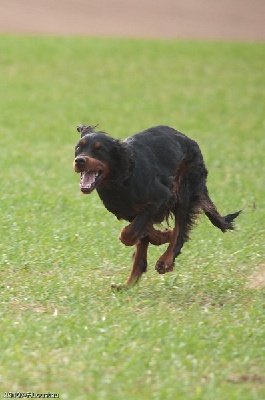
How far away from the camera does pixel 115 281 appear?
8.91 m

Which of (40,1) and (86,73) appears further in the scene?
(40,1)

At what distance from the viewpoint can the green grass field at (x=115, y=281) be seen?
6.11 metres

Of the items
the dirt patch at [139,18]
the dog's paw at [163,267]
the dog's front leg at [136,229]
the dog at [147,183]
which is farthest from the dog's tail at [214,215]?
the dirt patch at [139,18]

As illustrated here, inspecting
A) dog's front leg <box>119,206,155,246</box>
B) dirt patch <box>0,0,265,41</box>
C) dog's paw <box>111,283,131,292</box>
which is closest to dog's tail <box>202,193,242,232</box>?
dog's front leg <box>119,206,155,246</box>

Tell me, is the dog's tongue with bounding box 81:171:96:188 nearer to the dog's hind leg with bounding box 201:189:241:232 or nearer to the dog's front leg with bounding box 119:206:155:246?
the dog's front leg with bounding box 119:206:155:246

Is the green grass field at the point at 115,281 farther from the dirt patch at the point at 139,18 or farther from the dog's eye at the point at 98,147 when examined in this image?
the dirt patch at the point at 139,18

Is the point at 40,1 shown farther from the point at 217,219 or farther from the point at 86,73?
the point at 217,219

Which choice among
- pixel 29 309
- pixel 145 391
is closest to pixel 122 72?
pixel 29 309

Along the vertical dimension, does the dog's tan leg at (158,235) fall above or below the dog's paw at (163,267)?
above

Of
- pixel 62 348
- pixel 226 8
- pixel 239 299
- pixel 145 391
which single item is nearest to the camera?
pixel 145 391

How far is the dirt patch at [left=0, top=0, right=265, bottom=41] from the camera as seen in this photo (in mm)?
36562

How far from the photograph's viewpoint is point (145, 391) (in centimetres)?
587

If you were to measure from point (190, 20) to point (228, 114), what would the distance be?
54.8ft

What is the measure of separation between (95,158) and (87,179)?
0.56ft
